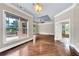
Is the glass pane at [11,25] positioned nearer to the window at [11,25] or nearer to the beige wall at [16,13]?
the window at [11,25]

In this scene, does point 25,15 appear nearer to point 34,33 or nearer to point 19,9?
point 19,9

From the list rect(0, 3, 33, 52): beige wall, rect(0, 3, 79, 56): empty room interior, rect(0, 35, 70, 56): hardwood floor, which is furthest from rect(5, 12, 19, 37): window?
rect(0, 35, 70, 56): hardwood floor

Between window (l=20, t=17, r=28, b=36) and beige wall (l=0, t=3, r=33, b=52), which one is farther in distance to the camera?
window (l=20, t=17, r=28, b=36)

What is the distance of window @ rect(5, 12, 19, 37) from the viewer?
3.96 meters

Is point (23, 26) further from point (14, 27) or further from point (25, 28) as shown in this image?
point (14, 27)

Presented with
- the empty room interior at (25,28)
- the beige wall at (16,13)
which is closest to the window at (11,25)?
the empty room interior at (25,28)

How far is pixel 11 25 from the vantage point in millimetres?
4156

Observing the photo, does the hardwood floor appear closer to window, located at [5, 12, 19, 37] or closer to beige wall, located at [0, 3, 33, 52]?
beige wall, located at [0, 3, 33, 52]

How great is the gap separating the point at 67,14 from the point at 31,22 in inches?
90.0

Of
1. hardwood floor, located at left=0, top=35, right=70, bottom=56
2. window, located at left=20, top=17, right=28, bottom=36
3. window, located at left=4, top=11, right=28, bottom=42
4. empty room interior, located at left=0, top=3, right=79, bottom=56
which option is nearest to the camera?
hardwood floor, located at left=0, top=35, right=70, bottom=56

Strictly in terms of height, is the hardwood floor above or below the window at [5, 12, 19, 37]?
below

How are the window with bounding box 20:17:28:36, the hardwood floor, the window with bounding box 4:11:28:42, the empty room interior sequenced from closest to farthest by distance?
the hardwood floor
the empty room interior
the window with bounding box 4:11:28:42
the window with bounding box 20:17:28:36

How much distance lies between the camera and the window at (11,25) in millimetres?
3956

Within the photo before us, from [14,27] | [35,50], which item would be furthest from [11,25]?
[35,50]
